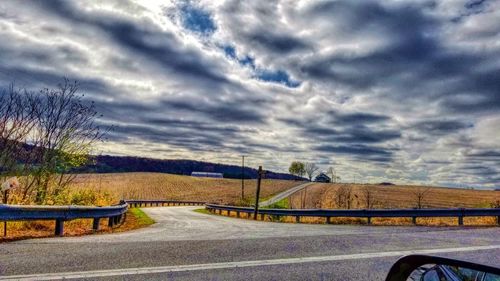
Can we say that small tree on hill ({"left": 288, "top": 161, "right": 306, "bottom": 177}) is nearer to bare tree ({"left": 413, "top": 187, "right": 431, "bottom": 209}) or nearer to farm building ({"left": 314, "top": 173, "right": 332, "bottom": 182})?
farm building ({"left": 314, "top": 173, "right": 332, "bottom": 182})

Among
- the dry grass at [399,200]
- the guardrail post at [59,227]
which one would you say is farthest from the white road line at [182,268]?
the dry grass at [399,200]

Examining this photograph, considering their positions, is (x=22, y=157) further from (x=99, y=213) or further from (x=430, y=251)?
(x=430, y=251)

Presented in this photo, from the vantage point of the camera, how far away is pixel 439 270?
1.62 meters

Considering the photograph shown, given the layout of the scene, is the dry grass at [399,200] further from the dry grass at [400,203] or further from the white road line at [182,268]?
the white road line at [182,268]

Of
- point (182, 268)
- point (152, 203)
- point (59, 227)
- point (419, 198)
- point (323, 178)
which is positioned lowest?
point (152, 203)

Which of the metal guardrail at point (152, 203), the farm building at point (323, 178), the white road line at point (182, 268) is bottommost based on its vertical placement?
the metal guardrail at point (152, 203)

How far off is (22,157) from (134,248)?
25.7ft

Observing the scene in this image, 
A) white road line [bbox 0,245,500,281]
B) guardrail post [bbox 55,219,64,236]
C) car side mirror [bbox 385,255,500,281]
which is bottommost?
guardrail post [bbox 55,219,64,236]

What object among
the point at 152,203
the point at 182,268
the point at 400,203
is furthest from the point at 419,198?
the point at 152,203

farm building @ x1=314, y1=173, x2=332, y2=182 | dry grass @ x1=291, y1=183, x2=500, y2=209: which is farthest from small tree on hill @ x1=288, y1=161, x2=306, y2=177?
dry grass @ x1=291, y1=183, x2=500, y2=209

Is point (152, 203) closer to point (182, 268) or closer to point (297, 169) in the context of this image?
point (182, 268)

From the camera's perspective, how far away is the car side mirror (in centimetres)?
151

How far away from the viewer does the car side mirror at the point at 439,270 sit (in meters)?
1.51

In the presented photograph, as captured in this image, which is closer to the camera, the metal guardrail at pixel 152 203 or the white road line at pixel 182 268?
the white road line at pixel 182 268
